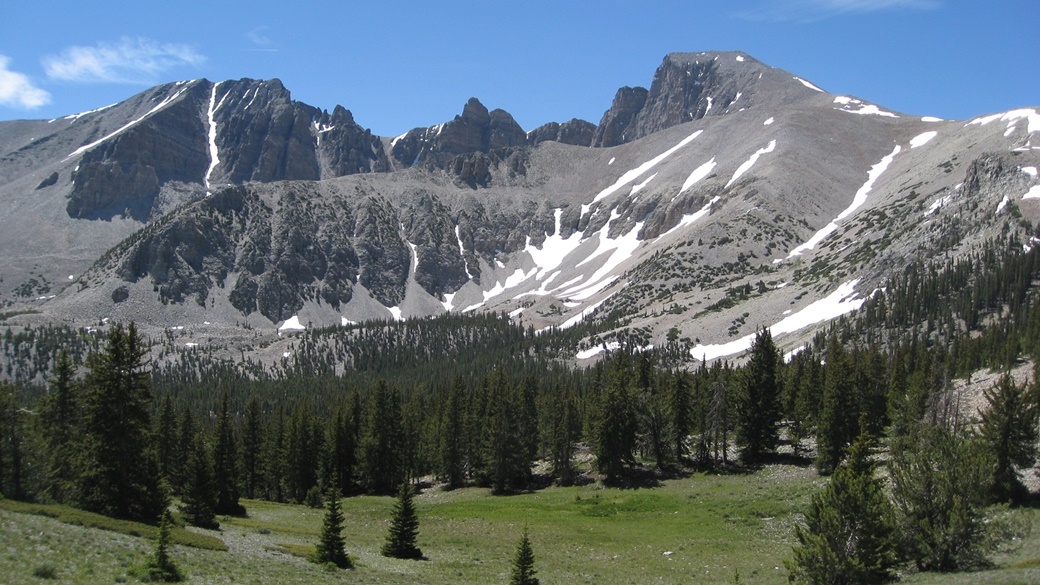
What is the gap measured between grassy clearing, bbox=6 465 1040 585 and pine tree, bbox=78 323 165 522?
4.01m

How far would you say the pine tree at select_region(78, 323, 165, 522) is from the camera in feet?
121

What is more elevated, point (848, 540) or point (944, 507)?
point (944, 507)

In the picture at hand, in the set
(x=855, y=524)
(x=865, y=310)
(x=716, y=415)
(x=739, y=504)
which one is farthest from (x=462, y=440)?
(x=865, y=310)

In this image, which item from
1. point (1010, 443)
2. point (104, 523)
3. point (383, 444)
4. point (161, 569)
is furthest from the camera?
point (383, 444)

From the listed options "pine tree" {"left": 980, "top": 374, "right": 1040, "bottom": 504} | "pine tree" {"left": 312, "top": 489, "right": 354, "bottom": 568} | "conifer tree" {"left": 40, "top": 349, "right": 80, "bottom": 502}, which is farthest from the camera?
"conifer tree" {"left": 40, "top": 349, "right": 80, "bottom": 502}

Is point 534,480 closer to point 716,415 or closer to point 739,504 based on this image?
point 716,415

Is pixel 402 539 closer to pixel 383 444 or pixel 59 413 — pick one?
pixel 59 413

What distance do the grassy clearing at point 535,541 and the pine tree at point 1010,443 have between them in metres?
2.72

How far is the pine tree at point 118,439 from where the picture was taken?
3691cm

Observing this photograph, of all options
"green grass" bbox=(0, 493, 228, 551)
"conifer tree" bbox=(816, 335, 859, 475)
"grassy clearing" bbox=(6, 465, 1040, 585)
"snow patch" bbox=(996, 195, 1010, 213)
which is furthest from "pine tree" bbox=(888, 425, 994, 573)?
"snow patch" bbox=(996, 195, 1010, 213)

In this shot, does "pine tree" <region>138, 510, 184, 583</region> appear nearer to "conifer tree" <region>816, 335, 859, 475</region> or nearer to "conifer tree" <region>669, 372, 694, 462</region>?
"conifer tree" <region>816, 335, 859, 475</region>

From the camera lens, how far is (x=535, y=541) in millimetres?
46719

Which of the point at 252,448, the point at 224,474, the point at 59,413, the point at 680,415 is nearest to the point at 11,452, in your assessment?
the point at 59,413

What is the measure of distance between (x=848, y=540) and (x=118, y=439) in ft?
118
